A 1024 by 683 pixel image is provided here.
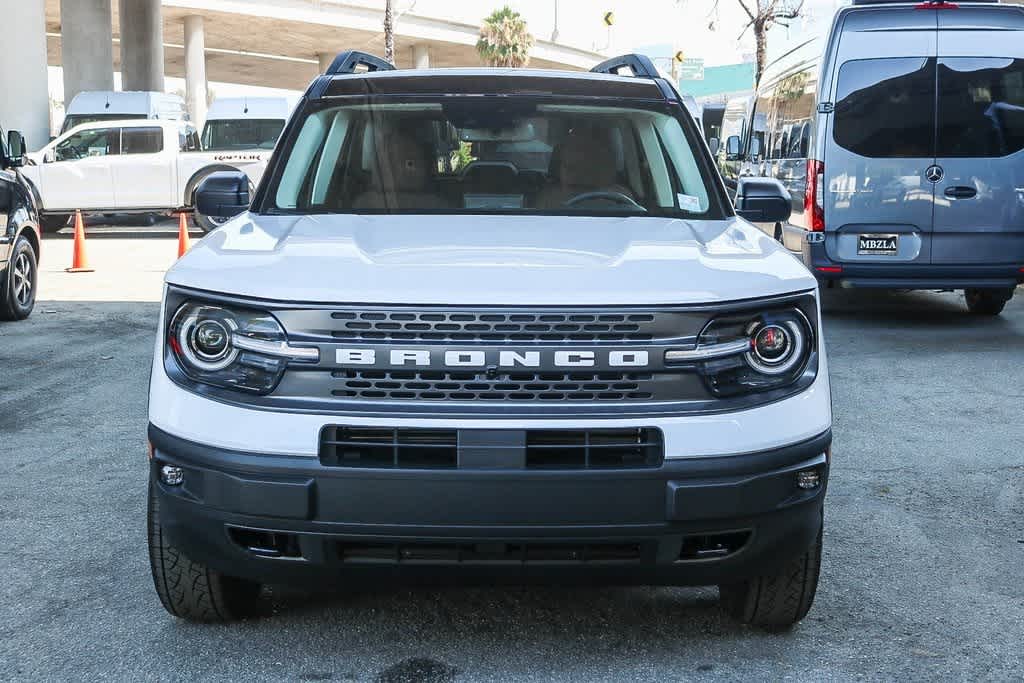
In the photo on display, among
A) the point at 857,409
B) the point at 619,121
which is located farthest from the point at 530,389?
the point at 857,409

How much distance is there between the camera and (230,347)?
3479mm

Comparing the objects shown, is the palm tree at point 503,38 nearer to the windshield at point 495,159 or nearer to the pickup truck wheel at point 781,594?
the windshield at point 495,159

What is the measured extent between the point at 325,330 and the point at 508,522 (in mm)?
662

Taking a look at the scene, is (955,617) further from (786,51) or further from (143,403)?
(786,51)

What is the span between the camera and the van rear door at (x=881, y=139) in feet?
35.3

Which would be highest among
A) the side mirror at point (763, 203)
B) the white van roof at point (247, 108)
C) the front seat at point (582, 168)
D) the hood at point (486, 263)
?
the white van roof at point (247, 108)

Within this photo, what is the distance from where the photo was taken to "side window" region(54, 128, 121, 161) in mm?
22391

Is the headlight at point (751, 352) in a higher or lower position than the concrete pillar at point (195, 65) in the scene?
lower

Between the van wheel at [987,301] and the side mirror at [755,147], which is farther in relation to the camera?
the side mirror at [755,147]

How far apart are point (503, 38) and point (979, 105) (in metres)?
56.6

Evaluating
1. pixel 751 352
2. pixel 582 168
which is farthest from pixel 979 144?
pixel 751 352

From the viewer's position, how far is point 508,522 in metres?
3.33

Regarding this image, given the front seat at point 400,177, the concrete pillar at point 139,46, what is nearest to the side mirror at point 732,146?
the front seat at point 400,177

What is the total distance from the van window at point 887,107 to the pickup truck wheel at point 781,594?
7581mm
